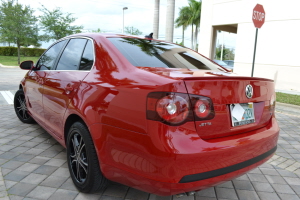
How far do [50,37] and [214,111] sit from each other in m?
32.9

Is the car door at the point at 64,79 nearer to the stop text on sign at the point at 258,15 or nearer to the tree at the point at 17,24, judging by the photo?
the stop text on sign at the point at 258,15

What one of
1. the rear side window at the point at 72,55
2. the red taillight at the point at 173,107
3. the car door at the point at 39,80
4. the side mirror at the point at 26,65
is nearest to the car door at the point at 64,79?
the rear side window at the point at 72,55

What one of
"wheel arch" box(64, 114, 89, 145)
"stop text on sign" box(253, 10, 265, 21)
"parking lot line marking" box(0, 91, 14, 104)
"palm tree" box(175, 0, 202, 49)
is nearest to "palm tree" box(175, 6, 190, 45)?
"palm tree" box(175, 0, 202, 49)

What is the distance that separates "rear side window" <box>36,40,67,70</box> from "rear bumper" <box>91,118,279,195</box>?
67.8 inches

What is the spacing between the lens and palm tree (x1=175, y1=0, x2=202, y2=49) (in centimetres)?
3699

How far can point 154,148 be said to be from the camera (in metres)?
1.70

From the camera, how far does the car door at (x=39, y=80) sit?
342cm

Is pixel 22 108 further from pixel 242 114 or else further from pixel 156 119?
pixel 242 114

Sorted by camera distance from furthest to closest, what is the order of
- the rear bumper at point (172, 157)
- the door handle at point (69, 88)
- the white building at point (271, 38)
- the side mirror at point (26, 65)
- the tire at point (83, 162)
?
1. the white building at point (271, 38)
2. the side mirror at point (26, 65)
3. the door handle at point (69, 88)
4. the tire at point (83, 162)
5. the rear bumper at point (172, 157)

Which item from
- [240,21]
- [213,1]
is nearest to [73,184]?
[240,21]

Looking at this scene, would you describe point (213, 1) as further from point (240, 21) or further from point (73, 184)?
point (73, 184)

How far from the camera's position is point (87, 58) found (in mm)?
2617

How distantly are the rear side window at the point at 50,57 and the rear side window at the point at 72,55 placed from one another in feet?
0.85

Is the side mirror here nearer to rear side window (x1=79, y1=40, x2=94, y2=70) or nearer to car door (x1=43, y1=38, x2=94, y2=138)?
car door (x1=43, y1=38, x2=94, y2=138)
